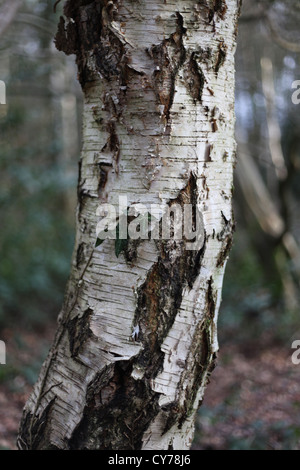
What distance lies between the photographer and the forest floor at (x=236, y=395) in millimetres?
3408

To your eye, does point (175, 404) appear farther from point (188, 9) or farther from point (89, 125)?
point (188, 9)

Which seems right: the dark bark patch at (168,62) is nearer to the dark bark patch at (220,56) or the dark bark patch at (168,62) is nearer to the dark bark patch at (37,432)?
the dark bark patch at (220,56)

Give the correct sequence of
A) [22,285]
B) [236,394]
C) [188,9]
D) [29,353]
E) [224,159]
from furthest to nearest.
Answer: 1. [22,285]
2. [29,353]
3. [236,394]
4. [224,159]
5. [188,9]

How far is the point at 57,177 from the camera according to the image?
700 cm

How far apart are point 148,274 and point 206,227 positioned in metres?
0.28

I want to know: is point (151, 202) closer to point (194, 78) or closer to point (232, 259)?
point (194, 78)

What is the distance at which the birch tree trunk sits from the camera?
1606mm

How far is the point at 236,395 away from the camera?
4.51 metres

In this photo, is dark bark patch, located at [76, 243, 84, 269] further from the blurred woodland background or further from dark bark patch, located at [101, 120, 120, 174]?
the blurred woodland background

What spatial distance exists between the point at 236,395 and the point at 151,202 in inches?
138

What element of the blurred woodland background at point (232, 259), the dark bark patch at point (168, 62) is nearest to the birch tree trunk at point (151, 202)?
the dark bark patch at point (168, 62)

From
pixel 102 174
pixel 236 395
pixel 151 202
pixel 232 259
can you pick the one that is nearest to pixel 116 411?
pixel 151 202
